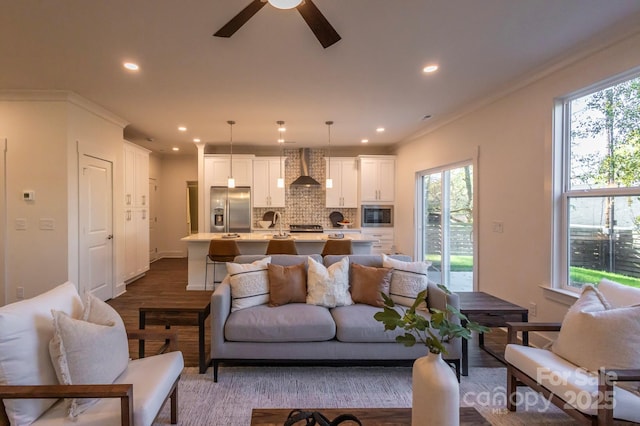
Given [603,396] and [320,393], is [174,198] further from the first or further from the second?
[603,396]

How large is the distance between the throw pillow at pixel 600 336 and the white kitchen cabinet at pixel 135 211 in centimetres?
591

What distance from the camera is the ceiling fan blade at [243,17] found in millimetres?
1715

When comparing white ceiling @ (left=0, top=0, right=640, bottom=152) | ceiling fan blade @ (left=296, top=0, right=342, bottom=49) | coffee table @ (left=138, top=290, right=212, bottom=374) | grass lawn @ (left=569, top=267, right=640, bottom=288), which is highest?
white ceiling @ (left=0, top=0, right=640, bottom=152)

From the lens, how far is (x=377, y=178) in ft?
21.4

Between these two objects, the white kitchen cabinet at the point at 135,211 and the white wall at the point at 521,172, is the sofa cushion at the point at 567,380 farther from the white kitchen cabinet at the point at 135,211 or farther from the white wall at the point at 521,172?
the white kitchen cabinet at the point at 135,211

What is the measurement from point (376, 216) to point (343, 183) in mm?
1035

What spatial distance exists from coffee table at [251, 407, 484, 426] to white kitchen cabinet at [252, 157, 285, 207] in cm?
537

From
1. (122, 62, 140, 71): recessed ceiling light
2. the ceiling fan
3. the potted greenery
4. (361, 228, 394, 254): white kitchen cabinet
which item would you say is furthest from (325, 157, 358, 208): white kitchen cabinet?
the potted greenery

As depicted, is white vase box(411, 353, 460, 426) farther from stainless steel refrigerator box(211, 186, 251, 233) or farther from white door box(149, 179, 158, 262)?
white door box(149, 179, 158, 262)

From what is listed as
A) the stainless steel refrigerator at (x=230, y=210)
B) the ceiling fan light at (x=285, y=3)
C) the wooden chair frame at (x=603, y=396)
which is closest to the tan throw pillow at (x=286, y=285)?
the wooden chair frame at (x=603, y=396)

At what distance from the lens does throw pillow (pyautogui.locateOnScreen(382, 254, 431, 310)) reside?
270 cm

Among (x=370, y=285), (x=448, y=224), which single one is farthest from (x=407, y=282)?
(x=448, y=224)

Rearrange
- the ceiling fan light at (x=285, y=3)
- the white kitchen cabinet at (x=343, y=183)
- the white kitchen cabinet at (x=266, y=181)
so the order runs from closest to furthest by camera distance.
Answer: the ceiling fan light at (x=285, y=3) < the white kitchen cabinet at (x=266, y=181) < the white kitchen cabinet at (x=343, y=183)

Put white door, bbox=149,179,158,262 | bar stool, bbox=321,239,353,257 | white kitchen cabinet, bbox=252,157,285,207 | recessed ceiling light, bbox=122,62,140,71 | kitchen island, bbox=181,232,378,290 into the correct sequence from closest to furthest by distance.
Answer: recessed ceiling light, bbox=122,62,140,71 < bar stool, bbox=321,239,353,257 < kitchen island, bbox=181,232,378,290 < white kitchen cabinet, bbox=252,157,285,207 < white door, bbox=149,179,158,262
